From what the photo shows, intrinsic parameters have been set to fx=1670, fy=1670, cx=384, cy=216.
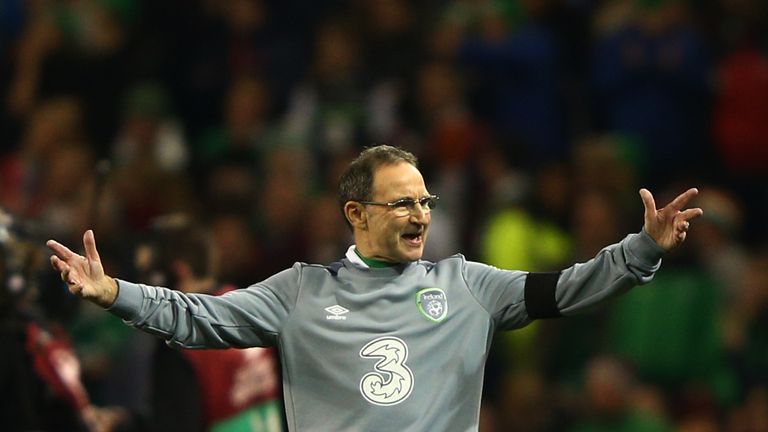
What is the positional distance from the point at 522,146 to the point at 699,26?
1273 mm

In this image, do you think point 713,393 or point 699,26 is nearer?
point 713,393

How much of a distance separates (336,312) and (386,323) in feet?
0.53

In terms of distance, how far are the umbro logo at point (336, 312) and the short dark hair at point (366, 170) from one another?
356 mm

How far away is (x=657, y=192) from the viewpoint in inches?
383

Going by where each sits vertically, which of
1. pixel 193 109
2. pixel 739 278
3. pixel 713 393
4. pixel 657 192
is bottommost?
pixel 713 393

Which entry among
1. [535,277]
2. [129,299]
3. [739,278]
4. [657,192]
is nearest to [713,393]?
[739,278]

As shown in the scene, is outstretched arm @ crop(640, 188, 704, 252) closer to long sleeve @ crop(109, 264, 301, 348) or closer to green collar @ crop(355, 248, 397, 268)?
green collar @ crop(355, 248, 397, 268)

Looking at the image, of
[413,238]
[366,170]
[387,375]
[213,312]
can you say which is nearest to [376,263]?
[413,238]

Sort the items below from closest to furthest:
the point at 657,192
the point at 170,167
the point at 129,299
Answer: the point at 129,299
the point at 657,192
the point at 170,167

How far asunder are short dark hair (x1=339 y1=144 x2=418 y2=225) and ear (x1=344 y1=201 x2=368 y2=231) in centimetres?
2

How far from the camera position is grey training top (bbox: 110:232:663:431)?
503 cm

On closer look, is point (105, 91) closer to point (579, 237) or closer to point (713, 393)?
point (579, 237)

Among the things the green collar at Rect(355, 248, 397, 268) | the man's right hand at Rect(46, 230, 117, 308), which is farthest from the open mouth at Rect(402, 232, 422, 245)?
the man's right hand at Rect(46, 230, 117, 308)

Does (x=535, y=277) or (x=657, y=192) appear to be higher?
(x=657, y=192)
